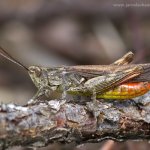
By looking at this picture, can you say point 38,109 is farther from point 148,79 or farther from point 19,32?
point 19,32

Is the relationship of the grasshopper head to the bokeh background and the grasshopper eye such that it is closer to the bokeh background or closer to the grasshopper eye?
the grasshopper eye

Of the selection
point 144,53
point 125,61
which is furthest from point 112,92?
point 144,53

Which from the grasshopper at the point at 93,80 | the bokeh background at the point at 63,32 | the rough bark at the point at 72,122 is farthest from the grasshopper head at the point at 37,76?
the bokeh background at the point at 63,32

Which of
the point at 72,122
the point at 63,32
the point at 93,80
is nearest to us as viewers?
the point at 72,122

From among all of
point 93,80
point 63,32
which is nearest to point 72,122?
point 93,80

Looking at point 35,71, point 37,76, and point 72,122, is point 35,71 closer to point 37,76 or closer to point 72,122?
point 37,76

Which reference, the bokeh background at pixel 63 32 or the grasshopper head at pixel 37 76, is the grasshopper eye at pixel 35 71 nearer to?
the grasshopper head at pixel 37 76

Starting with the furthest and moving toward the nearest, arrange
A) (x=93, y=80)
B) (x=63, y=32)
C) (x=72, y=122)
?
(x=63, y=32) → (x=93, y=80) → (x=72, y=122)
